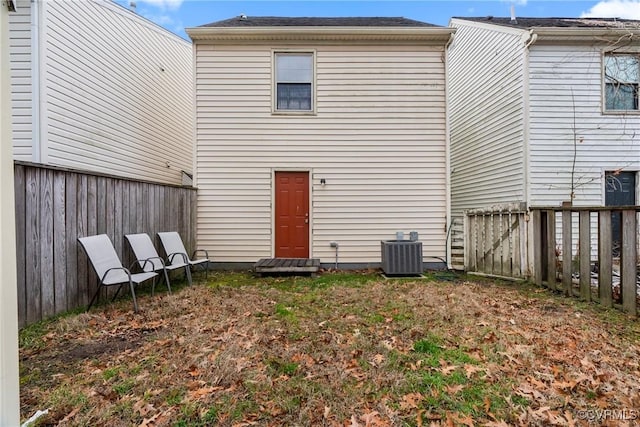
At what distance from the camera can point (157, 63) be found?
9484mm

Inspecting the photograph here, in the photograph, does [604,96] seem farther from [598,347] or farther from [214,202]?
[214,202]

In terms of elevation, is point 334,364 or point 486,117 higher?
point 486,117

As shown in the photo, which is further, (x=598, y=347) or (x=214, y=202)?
(x=214, y=202)

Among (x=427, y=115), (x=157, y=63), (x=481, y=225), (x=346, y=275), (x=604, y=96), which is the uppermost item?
(x=157, y=63)

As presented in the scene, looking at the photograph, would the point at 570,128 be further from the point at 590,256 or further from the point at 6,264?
the point at 6,264

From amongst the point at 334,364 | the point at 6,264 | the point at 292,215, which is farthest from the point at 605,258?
the point at 6,264

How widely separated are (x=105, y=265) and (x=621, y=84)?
11184 mm

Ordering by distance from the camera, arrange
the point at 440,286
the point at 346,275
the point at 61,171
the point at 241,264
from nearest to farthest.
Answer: the point at 61,171 → the point at 440,286 → the point at 346,275 → the point at 241,264

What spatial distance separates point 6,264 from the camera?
5.23 ft

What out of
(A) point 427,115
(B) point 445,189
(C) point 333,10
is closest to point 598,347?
(B) point 445,189

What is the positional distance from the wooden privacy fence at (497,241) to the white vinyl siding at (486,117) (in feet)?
5.93

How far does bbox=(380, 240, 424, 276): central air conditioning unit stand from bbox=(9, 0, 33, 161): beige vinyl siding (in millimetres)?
6724

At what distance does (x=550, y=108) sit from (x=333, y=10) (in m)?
6.25
